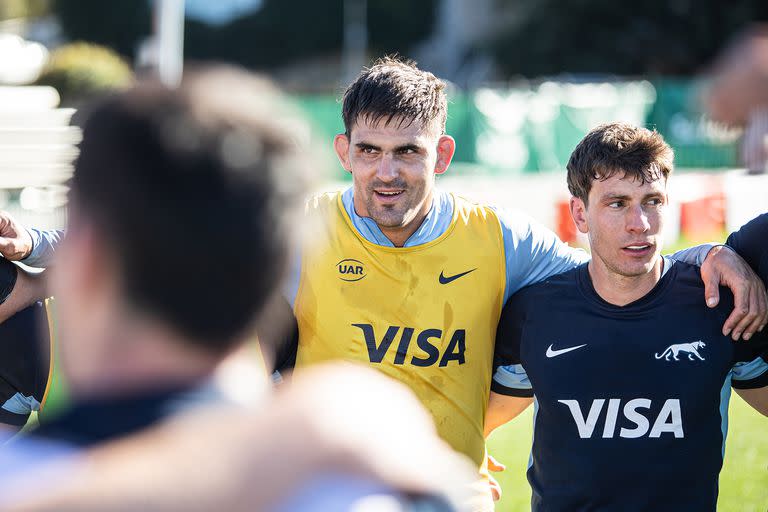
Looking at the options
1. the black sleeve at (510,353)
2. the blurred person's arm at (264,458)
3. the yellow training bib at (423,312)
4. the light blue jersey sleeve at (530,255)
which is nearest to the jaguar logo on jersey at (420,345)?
the yellow training bib at (423,312)

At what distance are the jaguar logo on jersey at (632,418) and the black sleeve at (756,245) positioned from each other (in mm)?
631

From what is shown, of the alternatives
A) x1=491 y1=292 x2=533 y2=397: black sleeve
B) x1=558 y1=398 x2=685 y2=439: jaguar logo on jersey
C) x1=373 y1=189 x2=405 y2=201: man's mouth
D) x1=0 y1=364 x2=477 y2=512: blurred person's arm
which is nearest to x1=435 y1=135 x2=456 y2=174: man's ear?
x1=373 y1=189 x2=405 y2=201: man's mouth

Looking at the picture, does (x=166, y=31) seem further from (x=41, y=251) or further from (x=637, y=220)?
(x=637, y=220)

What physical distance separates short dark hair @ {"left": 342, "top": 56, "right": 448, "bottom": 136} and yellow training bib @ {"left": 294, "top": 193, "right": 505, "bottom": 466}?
43 cm

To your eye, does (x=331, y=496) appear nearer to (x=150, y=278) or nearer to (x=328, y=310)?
(x=150, y=278)

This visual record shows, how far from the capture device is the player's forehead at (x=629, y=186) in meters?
3.51

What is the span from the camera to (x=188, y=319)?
4.11 feet

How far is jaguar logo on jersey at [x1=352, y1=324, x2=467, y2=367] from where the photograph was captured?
356cm

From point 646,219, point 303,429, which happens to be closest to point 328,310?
point 646,219

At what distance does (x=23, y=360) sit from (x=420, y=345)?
4.88 feet

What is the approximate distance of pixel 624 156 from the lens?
11.5 ft

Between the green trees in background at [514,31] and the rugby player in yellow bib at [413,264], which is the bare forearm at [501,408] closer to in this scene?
the rugby player in yellow bib at [413,264]

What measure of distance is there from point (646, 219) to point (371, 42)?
5610 centimetres

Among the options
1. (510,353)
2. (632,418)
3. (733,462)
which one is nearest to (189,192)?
(632,418)
